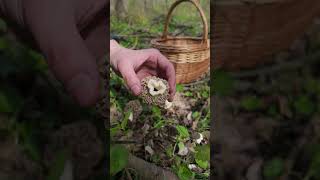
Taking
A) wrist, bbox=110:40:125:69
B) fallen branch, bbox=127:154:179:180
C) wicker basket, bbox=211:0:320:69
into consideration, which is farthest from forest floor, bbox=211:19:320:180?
wrist, bbox=110:40:125:69

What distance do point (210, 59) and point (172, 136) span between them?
0.17 m

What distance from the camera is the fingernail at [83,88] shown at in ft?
4.04

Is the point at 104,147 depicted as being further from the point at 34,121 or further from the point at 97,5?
the point at 97,5

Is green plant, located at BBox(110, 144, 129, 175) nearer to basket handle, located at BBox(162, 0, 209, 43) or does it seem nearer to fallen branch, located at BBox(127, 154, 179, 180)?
fallen branch, located at BBox(127, 154, 179, 180)

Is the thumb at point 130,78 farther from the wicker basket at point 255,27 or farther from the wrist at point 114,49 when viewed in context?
the wicker basket at point 255,27

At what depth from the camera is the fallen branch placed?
1211 mm

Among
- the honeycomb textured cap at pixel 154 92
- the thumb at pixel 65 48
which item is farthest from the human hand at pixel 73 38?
the honeycomb textured cap at pixel 154 92

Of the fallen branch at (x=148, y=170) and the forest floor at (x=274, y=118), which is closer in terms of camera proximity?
the fallen branch at (x=148, y=170)

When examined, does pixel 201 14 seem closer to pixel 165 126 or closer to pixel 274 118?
pixel 165 126

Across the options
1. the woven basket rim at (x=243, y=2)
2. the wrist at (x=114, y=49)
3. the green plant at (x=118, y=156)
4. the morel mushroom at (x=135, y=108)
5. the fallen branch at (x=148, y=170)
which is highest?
the woven basket rim at (x=243, y=2)

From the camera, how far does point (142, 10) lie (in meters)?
1.21

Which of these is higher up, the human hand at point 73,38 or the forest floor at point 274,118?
the human hand at point 73,38

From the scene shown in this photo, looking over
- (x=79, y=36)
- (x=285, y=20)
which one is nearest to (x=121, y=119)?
(x=79, y=36)

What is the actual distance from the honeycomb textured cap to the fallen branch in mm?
115
